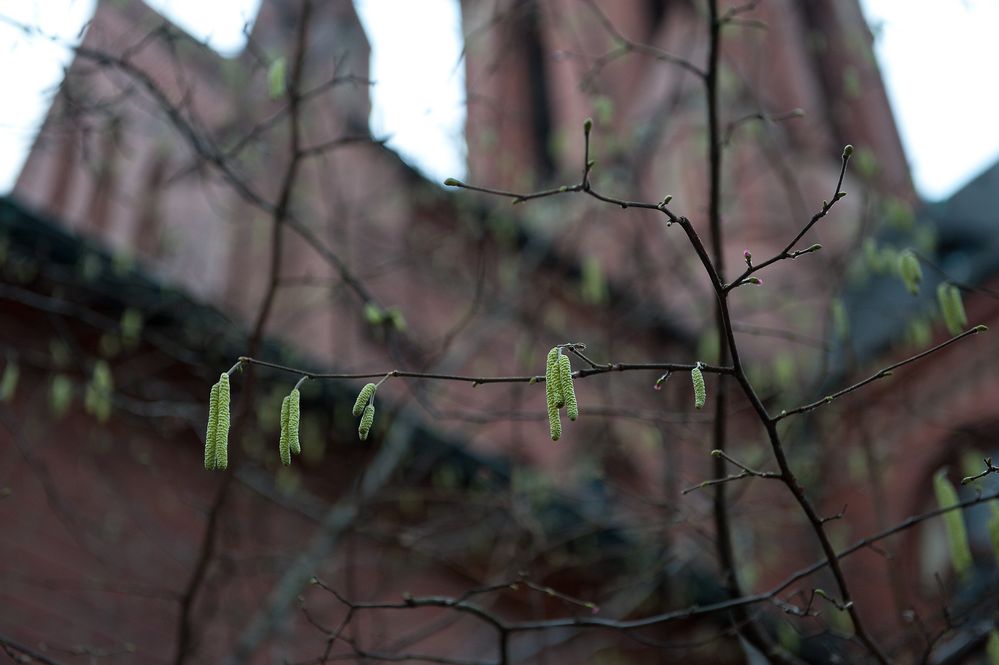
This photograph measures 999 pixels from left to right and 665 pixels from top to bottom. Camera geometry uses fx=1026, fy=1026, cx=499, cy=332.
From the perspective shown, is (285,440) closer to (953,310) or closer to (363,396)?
(363,396)

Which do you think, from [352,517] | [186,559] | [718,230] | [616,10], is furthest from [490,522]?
[616,10]

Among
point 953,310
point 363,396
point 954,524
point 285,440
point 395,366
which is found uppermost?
point 395,366

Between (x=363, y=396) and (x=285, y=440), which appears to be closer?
(x=285, y=440)

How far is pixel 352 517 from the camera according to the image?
5844 mm

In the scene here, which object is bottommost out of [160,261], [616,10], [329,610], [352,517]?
[329,610]

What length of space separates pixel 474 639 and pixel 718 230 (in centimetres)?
411

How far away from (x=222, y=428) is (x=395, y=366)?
3300 millimetres

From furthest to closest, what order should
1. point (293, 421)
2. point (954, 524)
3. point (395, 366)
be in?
point (395, 366) → point (954, 524) → point (293, 421)

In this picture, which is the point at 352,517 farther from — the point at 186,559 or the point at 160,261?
the point at 160,261

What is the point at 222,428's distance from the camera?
238cm

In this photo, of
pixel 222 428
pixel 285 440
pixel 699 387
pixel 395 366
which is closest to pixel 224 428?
pixel 222 428

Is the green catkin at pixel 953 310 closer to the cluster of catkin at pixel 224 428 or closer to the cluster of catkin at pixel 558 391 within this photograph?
the cluster of catkin at pixel 558 391

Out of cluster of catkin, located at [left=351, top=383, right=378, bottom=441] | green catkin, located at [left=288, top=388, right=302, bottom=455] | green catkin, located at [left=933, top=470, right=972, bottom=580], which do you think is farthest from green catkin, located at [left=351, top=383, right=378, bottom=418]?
green catkin, located at [left=933, top=470, right=972, bottom=580]

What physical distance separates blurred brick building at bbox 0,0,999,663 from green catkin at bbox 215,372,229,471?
5.10 feet
